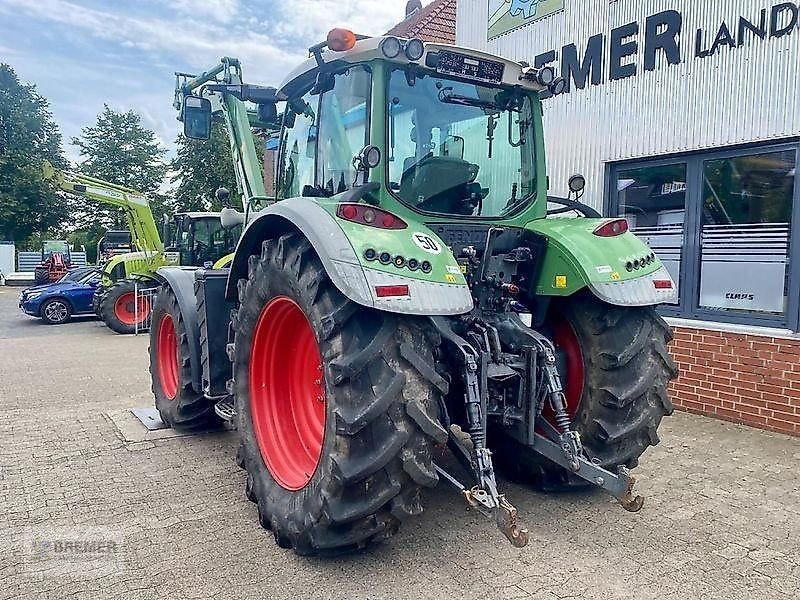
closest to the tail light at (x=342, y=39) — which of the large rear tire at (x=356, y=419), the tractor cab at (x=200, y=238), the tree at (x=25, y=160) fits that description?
the large rear tire at (x=356, y=419)

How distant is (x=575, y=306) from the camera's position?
3863mm

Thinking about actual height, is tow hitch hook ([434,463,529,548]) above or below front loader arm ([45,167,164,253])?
below

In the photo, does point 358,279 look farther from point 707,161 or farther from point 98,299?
point 98,299

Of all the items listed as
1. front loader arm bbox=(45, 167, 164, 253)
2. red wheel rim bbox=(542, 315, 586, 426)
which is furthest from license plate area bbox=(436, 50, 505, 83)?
front loader arm bbox=(45, 167, 164, 253)

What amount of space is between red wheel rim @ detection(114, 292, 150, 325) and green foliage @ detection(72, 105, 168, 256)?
32399 mm

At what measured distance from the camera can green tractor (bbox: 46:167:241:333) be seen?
1329 centimetres

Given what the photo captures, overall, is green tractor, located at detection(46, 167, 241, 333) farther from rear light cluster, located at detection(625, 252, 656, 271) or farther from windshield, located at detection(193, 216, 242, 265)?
rear light cluster, located at detection(625, 252, 656, 271)

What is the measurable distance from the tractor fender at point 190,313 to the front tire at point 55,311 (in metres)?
11.6

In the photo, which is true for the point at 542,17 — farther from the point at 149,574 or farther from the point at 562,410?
the point at 149,574

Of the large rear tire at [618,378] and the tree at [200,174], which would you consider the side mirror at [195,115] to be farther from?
the tree at [200,174]

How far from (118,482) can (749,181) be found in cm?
557

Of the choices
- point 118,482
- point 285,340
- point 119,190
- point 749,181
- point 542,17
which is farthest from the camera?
point 119,190

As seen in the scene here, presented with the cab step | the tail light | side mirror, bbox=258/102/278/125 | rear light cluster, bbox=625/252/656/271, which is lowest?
the cab step

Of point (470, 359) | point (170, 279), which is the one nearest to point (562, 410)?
point (470, 359)
